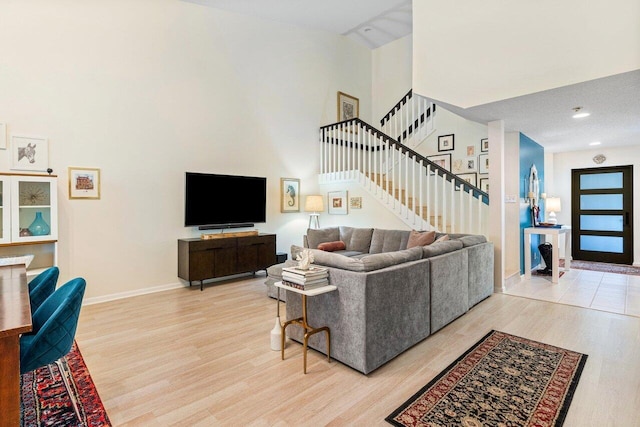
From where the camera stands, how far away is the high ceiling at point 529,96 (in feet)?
11.6

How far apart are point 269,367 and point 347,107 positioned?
635cm

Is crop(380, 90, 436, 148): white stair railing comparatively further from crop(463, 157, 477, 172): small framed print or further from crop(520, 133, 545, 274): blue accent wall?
crop(520, 133, 545, 274): blue accent wall

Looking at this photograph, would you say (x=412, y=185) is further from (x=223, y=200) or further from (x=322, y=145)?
(x=223, y=200)

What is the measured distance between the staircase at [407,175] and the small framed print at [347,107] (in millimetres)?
559

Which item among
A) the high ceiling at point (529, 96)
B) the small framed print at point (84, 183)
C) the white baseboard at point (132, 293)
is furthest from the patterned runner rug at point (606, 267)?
the small framed print at point (84, 183)

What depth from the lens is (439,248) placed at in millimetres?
3369

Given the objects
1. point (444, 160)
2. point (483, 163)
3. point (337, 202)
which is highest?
point (444, 160)

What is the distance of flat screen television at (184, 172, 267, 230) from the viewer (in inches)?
200

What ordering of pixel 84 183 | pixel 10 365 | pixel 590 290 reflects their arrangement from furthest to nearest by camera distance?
pixel 590 290, pixel 84 183, pixel 10 365

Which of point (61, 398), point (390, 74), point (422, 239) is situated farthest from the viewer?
point (390, 74)

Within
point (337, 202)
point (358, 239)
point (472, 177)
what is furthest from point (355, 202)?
point (472, 177)

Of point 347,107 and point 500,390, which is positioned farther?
point 347,107

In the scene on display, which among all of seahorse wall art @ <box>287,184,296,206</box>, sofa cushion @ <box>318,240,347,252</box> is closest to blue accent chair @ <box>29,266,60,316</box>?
sofa cushion @ <box>318,240,347,252</box>

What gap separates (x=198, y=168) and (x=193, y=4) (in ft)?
8.23
